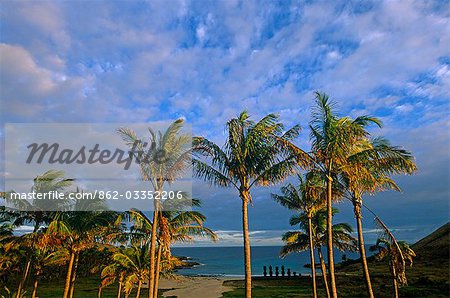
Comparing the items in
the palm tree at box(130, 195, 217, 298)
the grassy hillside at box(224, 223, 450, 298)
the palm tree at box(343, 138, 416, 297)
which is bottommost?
the grassy hillside at box(224, 223, 450, 298)

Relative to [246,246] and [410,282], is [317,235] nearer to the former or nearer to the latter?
[410,282]

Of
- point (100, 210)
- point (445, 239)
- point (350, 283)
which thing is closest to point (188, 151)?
point (100, 210)

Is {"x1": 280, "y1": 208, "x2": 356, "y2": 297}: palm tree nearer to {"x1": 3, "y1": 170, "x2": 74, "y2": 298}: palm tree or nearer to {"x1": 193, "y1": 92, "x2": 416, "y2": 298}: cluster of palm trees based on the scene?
{"x1": 193, "y1": 92, "x2": 416, "y2": 298}: cluster of palm trees

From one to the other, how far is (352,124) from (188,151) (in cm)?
841

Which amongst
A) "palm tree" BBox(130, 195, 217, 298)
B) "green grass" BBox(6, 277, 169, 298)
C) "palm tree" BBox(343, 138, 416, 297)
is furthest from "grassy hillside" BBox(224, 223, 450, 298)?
"palm tree" BBox(130, 195, 217, 298)

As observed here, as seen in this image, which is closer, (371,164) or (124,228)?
(371,164)

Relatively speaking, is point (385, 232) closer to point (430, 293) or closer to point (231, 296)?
point (430, 293)

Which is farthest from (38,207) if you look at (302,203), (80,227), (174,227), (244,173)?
(302,203)

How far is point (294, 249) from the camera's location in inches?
1257

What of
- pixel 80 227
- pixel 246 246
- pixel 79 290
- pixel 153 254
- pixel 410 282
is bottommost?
pixel 79 290

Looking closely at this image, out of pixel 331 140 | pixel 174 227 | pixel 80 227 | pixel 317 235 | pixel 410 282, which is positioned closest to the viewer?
pixel 331 140

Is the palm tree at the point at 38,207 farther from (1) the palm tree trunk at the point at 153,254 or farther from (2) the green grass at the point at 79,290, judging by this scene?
(2) the green grass at the point at 79,290

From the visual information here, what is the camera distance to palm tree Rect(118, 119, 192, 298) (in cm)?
1769

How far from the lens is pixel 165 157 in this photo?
59.7 ft
